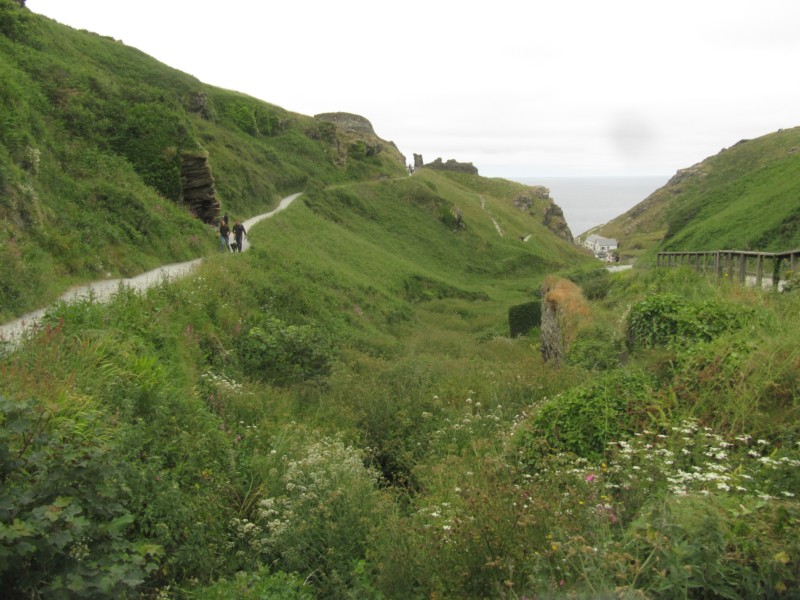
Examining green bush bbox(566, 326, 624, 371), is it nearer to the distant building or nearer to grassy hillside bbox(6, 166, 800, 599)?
grassy hillside bbox(6, 166, 800, 599)

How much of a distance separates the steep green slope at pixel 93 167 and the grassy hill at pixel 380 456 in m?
0.30

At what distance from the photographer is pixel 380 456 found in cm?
844

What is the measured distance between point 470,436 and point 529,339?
13.9 m

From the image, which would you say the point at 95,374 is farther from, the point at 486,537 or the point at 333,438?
the point at 486,537

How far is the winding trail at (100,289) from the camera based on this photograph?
787 centimetres

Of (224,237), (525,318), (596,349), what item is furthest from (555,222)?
(596,349)

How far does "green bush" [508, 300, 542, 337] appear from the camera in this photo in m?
23.5

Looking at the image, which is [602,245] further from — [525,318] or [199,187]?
[199,187]

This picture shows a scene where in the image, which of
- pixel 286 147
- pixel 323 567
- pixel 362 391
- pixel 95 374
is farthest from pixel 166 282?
pixel 286 147

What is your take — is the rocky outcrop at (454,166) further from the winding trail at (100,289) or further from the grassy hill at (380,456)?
the grassy hill at (380,456)

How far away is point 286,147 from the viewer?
159 feet

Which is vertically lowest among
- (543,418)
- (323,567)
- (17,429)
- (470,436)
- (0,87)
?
(323,567)

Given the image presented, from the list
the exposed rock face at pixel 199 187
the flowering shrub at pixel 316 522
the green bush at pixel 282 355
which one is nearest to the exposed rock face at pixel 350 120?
the exposed rock face at pixel 199 187

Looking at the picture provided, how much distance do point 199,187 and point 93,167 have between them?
17.5 feet
